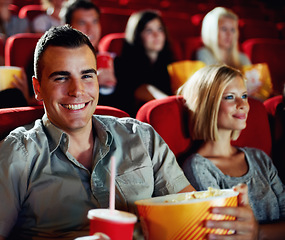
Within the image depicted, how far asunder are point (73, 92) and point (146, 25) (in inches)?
43.0

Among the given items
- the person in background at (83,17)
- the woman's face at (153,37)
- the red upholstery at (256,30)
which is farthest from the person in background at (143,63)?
the red upholstery at (256,30)

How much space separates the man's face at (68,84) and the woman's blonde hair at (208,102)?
350 mm

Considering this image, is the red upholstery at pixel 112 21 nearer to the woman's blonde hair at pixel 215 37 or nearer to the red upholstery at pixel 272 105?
the woman's blonde hair at pixel 215 37

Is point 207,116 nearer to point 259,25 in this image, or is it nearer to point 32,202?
point 32,202

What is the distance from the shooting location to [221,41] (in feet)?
6.56

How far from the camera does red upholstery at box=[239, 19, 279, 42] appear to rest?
2.77m

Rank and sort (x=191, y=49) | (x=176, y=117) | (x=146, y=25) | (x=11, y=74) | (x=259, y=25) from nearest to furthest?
(x=176, y=117) → (x=11, y=74) → (x=146, y=25) → (x=191, y=49) → (x=259, y=25)

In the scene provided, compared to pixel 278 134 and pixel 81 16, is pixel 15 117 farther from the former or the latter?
pixel 81 16

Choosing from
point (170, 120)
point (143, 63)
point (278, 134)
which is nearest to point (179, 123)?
point (170, 120)

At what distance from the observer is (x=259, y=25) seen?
2.88m

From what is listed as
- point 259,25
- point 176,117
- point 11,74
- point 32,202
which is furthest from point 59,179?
point 259,25

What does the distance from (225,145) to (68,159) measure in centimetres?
48

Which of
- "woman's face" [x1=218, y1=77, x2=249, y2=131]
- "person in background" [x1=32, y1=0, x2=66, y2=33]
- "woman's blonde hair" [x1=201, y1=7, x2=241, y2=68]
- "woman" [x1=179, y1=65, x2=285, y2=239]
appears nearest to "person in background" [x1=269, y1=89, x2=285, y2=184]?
"woman" [x1=179, y1=65, x2=285, y2=239]

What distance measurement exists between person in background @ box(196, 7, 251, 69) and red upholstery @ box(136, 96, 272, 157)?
31.7 inches
